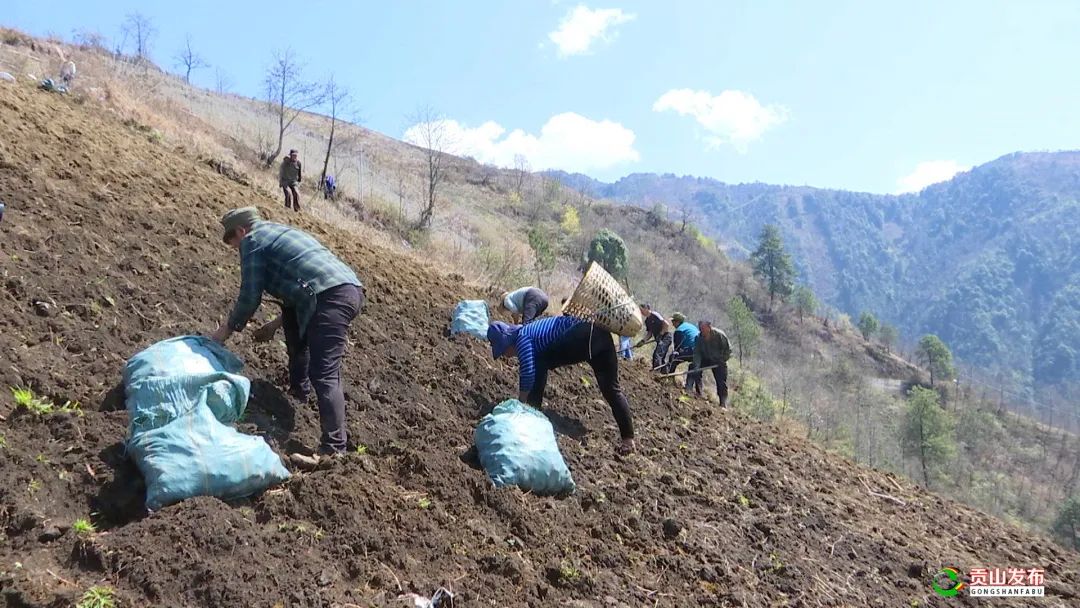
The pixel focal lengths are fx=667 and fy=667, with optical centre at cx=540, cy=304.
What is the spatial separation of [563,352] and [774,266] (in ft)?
222

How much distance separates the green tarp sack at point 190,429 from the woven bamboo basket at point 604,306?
2153 millimetres

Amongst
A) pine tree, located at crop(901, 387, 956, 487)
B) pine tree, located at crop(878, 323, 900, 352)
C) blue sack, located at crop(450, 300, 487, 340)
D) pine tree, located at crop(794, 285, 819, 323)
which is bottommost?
pine tree, located at crop(901, 387, 956, 487)

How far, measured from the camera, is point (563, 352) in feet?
15.5

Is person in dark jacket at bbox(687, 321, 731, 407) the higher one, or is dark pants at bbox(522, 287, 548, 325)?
dark pants at bbox(522, 287, 548, 325)

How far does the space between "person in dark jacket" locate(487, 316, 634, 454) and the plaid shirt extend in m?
1.46

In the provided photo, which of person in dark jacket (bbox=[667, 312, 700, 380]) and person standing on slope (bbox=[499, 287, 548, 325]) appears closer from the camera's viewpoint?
person standing on slope (bbox=[499, 287, 548, 325])

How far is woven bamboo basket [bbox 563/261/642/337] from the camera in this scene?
451 cm

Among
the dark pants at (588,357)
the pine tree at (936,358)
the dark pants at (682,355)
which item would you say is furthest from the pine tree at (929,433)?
the dark pants at (588,357)

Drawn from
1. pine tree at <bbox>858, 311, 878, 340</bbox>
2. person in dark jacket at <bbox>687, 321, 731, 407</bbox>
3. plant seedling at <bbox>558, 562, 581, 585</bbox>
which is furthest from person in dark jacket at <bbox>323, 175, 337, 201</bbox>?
pine tree at <bbox>858, 311, 878, 340</bbox>

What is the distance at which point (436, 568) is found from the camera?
301 centimetres

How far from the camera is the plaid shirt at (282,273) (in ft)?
11.8

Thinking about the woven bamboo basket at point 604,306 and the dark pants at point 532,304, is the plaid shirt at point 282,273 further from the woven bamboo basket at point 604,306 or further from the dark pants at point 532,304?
the dark pants at point 532,304

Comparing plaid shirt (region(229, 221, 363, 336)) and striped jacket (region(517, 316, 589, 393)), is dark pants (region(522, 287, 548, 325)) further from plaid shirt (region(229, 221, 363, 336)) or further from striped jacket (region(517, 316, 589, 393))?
plaid shirt (region(229, 221, 363, 336))

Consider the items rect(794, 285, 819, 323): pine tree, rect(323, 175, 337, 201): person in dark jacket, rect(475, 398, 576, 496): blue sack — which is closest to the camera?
rect(475, 398, 576, 496): blue sack
